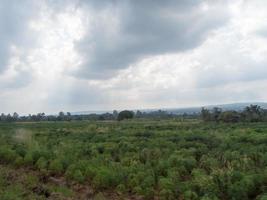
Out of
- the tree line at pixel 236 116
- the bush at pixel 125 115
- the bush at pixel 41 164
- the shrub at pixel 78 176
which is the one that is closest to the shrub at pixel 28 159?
the bush at pixel 41 164

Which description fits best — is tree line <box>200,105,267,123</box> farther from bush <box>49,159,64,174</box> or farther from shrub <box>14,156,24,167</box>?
bush <box>49,159,64,174</box>

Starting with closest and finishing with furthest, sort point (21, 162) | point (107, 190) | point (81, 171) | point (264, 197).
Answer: point (264, 197)
point (107, 190)
point (81, 171)
point (21, 162)

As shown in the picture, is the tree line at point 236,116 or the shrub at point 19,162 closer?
the shrub at point 19,162

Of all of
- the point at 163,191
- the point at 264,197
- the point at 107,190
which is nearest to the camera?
the point at 264,197

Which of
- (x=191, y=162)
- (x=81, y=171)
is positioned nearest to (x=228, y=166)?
(x=191, y=162)

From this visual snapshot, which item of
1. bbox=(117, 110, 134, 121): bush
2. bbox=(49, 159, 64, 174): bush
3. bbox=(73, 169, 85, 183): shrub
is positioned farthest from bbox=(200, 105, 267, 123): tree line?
bbox=(73, 169, 85, 183): shrub

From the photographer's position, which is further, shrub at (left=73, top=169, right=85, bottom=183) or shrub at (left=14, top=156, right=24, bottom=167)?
shrub at (left=14, top=156, right=24, bottom=167)

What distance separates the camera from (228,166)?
20.8 meters

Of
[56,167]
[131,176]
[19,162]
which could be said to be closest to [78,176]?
[56,167]

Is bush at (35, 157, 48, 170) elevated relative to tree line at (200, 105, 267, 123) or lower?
lower

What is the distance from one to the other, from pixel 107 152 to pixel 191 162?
7.38m

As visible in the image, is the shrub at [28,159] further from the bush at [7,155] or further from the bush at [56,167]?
the bush at [56,167]

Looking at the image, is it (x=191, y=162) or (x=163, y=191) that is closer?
(x=163, y=191)

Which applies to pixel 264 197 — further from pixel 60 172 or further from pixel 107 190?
pixel 60 172
